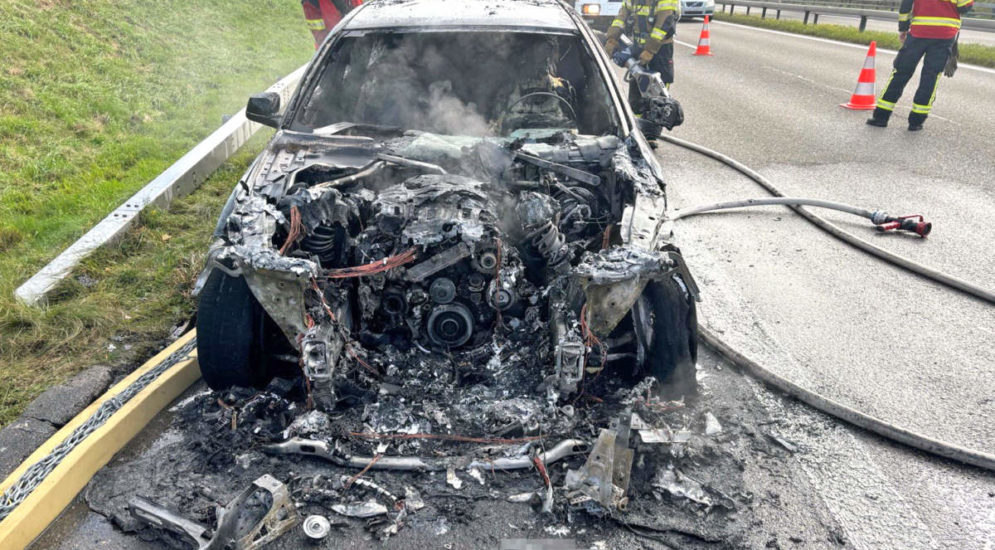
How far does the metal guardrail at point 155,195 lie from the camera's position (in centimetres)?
444

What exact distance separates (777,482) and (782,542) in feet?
1.21

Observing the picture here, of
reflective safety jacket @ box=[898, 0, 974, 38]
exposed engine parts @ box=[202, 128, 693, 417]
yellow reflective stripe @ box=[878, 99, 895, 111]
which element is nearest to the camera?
exposed engine parts @ box=[202, 128, 693, 417]

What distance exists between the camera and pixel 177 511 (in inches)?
109

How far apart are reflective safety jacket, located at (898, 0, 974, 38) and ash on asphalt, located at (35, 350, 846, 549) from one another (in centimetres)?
730

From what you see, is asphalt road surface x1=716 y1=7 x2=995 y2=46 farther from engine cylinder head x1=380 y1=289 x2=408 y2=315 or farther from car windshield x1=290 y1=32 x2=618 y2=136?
engine cylinder head x1=380 y1=289 x2=408 y2=315

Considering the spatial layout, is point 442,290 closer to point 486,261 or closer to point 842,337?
point 486,261

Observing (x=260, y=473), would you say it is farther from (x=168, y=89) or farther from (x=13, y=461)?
(x=168, y=89)

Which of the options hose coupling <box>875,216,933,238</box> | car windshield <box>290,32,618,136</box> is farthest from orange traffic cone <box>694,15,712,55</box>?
car windshield <box>290,32,618,136</box>

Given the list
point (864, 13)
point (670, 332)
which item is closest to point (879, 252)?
point (670, 332)

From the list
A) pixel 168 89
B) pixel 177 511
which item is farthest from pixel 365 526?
pixel 168 89

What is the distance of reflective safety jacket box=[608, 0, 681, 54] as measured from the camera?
333 inches

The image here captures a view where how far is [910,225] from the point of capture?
562 centimetres

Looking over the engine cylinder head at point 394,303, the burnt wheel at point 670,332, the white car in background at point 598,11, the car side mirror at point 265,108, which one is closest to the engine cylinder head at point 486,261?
the engine cylinder head at point 394,303

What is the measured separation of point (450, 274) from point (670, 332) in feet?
3.54
